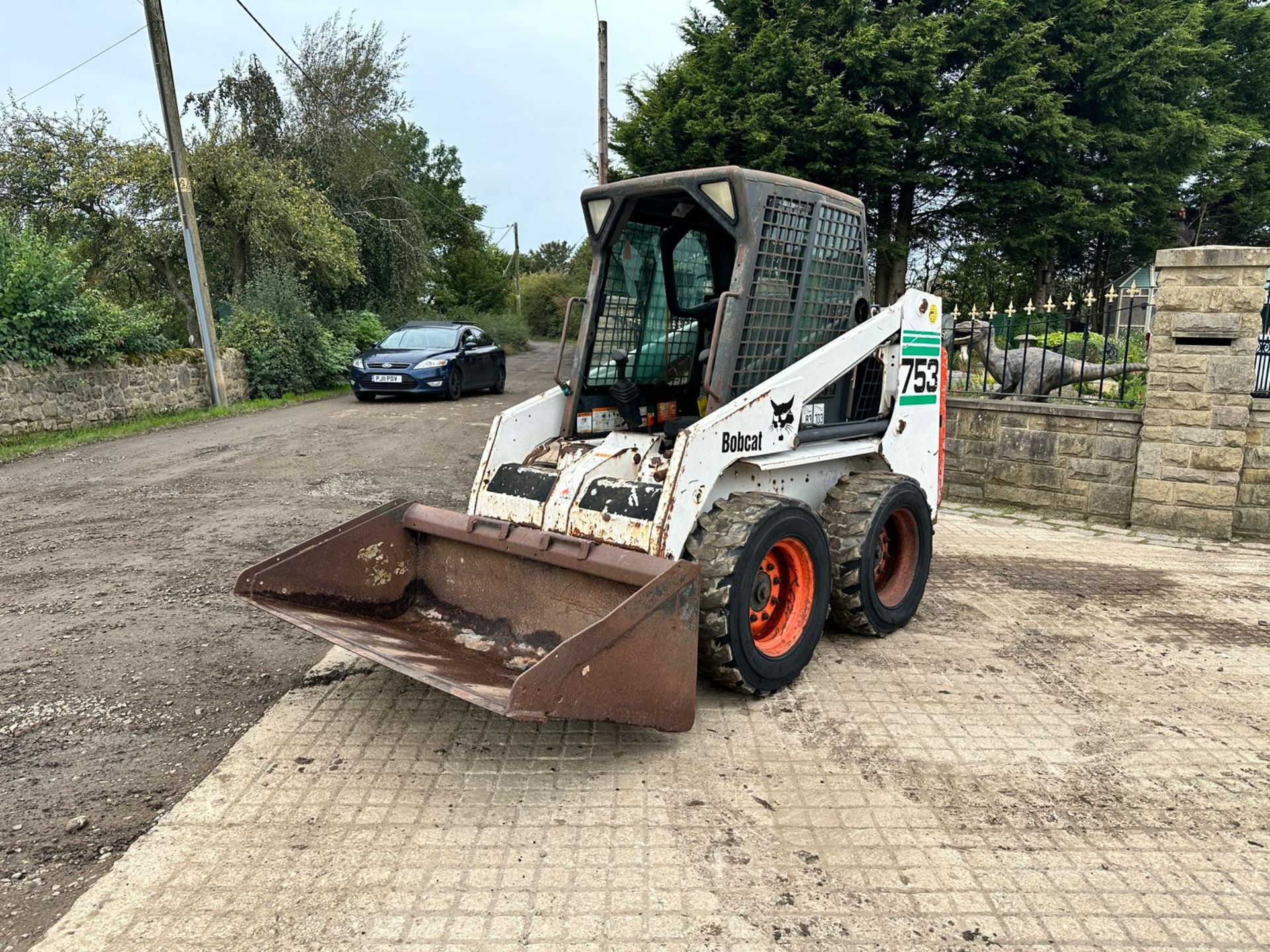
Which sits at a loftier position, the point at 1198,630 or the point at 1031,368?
the point at 1031,368

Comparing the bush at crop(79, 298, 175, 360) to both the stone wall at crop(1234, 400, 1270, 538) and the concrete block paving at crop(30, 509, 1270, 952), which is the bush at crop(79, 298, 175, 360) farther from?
the stone wall at crop(1234, 400, 1270, 538)

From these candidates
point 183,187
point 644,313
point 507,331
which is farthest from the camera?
point 507,331

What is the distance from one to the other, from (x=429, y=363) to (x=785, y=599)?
12412mm

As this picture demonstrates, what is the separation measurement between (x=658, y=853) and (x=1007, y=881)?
1115mm

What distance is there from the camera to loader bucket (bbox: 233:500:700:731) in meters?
3.06

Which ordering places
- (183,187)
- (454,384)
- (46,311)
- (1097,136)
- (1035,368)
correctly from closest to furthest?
(1035,368) → (46,311) → (183,187) → (454,384) → (1097,136)

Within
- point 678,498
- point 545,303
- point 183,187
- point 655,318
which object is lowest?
point 678,498

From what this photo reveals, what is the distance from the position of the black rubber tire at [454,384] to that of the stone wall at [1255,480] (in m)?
12.1

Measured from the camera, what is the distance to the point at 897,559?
5.27m

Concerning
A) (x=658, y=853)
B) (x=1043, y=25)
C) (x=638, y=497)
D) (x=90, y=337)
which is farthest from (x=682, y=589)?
(x=1043, y=25)

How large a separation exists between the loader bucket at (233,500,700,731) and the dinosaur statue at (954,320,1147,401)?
18.7ft

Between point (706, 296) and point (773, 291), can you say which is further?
point (706, 296)

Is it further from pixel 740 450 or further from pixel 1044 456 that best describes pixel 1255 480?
pixel 740 450

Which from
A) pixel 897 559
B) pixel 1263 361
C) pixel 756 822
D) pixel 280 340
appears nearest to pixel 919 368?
pixel 897 559
